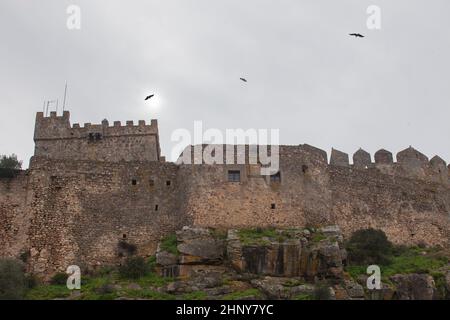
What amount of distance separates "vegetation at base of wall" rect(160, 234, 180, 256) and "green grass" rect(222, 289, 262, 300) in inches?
178

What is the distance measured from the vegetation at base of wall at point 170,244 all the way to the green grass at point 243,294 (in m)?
4.52

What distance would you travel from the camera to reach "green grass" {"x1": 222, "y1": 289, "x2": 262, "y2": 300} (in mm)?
38344

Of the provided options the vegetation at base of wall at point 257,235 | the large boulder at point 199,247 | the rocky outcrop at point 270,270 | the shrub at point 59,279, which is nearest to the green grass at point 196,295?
the rocky outcrop at point 270,270

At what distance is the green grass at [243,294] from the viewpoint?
38344 mm

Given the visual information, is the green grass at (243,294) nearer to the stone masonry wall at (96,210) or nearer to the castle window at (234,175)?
the stone masonry wall at (96,210)

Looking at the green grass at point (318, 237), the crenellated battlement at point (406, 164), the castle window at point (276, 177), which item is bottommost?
the green grass at point (318, 237)

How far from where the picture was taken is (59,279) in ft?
139

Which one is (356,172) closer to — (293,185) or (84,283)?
(293,185)

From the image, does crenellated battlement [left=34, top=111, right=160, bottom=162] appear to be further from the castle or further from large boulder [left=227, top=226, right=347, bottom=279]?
large boulder [left=227, top=226, right=347, bottom=279]

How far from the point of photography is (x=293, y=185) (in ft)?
153

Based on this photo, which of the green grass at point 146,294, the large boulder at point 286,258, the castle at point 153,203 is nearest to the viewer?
the green grass at point 146,294

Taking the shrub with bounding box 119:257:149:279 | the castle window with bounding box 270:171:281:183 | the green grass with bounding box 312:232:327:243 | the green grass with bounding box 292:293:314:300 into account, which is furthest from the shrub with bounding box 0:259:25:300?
the green grass with bounding box 312:232:327:243

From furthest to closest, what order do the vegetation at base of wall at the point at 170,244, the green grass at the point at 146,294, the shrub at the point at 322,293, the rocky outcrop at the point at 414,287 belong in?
1. the vegetation at base of wall at the point at 170,244
2. the rocky outcrop at the point at 414,287
3. the green grass at the point at 146,294
4. the shrub at the point at 322,293
